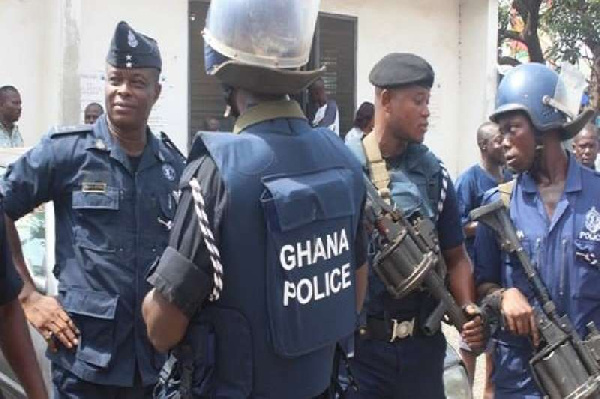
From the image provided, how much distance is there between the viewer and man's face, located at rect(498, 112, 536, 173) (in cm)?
325

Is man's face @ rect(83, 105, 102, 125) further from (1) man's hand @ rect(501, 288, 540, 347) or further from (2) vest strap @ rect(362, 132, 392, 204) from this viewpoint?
(1) man's hand @ rect(501, 288, 540, 347)

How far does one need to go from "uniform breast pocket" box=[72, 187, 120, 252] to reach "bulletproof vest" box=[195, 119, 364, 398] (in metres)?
1.02

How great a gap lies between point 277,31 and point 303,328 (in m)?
0.79

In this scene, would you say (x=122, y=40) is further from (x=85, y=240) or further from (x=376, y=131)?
(x=376, y=131)

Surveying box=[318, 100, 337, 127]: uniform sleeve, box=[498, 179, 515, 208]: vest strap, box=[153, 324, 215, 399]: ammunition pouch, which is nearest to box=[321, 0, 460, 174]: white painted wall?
box=[318, 100, 337, 127]: uniform sleeve

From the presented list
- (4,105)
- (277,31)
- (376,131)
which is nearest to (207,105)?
(4,105)

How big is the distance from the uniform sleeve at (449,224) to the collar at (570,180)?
0.31m

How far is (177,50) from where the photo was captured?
30.7 ft

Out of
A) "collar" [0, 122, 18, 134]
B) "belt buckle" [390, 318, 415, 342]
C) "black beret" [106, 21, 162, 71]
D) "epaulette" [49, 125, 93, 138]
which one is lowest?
"belt buckle" [390, 318, 415, 342]

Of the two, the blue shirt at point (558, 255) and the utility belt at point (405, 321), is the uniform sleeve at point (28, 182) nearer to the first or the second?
the utility belt at point (405, 321)

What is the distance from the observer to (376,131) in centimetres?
354

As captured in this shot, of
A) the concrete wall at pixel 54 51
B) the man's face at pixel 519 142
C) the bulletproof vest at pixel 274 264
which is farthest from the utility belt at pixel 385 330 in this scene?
the concrete wall at pixel 54 51

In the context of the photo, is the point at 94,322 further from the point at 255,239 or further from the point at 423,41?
the point at 423,41

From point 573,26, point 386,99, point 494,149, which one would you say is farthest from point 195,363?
point 573,26
